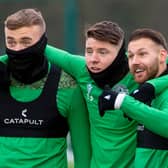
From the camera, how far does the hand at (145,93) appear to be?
4.55 m

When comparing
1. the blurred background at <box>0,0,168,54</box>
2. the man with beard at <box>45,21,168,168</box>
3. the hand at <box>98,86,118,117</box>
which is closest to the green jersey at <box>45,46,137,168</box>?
the man with beard at <box>45,21,168,168</box>

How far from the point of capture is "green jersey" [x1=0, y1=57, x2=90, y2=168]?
4984 mm

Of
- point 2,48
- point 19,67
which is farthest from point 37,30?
point 2,48

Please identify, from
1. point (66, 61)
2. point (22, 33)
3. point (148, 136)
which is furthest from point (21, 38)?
point (148, 136)

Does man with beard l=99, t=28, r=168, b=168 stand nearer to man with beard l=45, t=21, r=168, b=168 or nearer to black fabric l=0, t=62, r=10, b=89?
man with beard l=45, t=21, r=168, b=168

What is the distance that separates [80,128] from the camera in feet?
16.8

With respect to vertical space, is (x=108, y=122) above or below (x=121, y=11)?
above

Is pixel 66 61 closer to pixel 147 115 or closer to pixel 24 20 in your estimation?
pixel 24 20

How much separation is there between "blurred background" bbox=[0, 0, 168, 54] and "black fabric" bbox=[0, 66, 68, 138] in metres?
6.09

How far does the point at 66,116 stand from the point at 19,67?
42cm

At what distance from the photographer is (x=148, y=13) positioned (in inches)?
452

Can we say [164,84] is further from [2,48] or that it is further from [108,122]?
[2,48]

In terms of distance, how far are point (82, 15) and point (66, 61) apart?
20.2ft

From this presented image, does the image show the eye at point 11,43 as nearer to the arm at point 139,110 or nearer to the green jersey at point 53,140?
the green jersey at point 53,140
